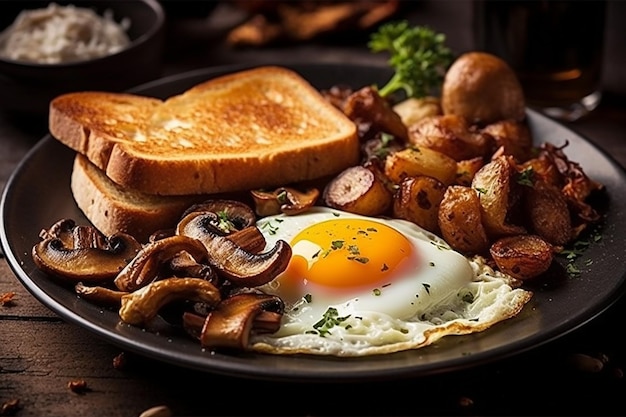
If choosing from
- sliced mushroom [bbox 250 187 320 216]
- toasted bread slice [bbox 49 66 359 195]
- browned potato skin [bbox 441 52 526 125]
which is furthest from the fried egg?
browned potato skin [bbox 441 52 526 125]

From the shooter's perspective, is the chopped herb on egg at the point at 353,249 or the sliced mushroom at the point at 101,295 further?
the chopped herb on egg at the point at 353,249

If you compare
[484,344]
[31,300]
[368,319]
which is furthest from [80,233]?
[484,344]

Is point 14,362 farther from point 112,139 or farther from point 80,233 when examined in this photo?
point 112,139

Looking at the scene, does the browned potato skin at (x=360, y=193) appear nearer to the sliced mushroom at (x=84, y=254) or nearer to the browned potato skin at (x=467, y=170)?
the browned potato skin at (x=467, y=170)

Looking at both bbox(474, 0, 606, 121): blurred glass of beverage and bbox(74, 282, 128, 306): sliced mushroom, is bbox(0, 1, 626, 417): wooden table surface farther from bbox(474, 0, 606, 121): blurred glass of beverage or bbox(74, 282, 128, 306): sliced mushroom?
bbox(474, 0, 606, 121): blurred glass of beverage

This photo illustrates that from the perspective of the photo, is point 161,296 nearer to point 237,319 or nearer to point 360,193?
point 237,319

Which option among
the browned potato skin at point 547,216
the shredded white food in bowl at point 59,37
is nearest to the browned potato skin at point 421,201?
the browned potato skin at point 547,216
